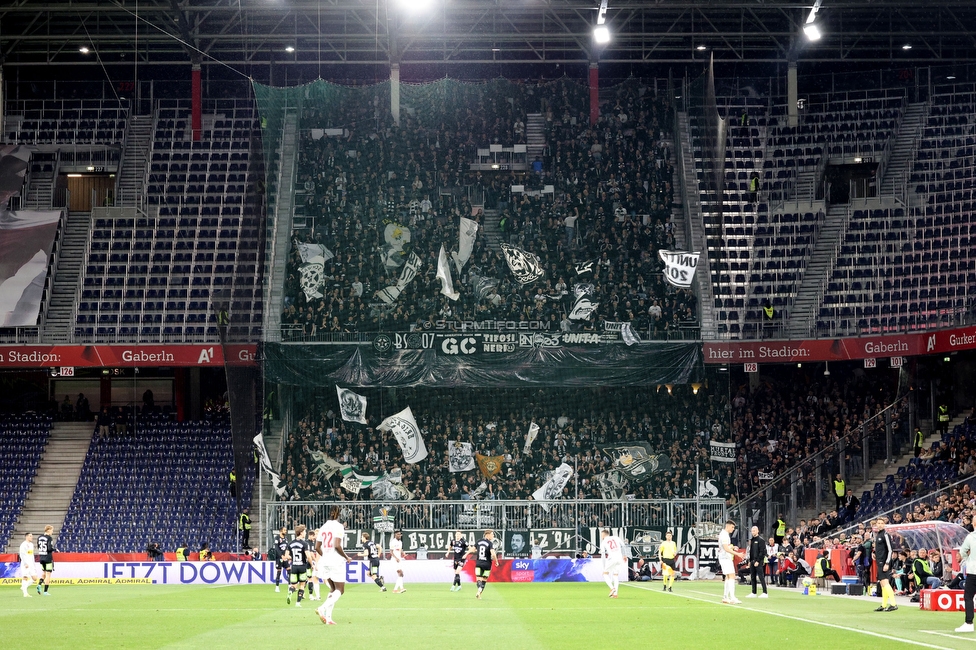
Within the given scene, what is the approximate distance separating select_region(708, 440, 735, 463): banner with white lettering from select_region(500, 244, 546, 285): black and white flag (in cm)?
917

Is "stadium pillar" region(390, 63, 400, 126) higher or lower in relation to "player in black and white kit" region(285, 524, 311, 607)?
higher

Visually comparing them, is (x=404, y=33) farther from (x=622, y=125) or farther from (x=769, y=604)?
(x=769, y=604)

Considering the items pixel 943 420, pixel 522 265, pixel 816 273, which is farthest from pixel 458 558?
pixel 816 273

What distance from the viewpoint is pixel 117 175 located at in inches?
2159

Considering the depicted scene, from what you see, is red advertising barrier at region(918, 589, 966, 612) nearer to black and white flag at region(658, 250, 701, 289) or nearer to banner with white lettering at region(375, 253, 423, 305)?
black and white flag at region(658, 250, 701, 289)

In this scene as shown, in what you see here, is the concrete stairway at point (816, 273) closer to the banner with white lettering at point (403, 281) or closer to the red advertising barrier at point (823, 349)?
the red advertising barrier at point (823, 349)

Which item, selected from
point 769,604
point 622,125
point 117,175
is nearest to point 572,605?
point 769,604

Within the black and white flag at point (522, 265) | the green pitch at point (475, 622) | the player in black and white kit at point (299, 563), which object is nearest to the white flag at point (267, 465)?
the green pitch at point (475, 622)

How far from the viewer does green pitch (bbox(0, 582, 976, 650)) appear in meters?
18.0

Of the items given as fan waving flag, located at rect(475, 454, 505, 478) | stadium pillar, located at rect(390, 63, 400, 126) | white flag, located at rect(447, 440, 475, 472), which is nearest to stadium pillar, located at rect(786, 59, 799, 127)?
stadium pillar, located at rect(390, 63, 400, 126)

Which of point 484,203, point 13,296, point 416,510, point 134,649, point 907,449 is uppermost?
point 484,203

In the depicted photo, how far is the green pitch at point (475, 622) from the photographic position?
18.0m

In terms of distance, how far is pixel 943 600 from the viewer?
25.8 metres

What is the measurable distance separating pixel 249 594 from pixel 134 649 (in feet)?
56.1
